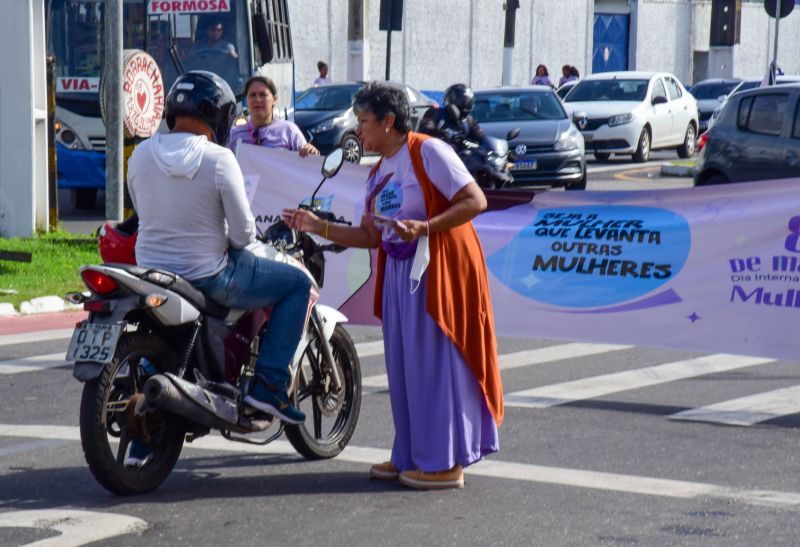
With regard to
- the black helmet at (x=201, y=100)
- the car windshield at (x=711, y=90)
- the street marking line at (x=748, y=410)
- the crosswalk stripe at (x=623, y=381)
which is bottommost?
the crosswalk stripe at (x=623, y=381)

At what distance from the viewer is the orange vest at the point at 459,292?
6445mm

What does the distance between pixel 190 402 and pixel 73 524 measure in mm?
654

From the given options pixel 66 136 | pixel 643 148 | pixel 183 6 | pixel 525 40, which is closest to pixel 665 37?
pixel 525 40

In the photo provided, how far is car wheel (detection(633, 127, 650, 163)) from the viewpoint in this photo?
1145 inches

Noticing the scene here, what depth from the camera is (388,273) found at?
21.7 feet

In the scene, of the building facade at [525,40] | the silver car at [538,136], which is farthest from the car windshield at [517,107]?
the building facade at [525,40]

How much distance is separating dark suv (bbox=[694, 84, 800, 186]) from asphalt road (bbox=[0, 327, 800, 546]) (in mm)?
7555

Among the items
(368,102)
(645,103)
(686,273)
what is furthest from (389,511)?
(645,103)

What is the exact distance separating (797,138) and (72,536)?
12.0 metres

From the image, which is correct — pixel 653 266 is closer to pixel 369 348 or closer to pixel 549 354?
pixel 549 354

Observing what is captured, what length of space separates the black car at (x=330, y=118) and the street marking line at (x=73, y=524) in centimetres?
1804

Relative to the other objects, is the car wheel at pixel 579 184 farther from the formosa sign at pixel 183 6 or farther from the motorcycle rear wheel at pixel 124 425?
the motorcycle rear wheel at pixel 124 425

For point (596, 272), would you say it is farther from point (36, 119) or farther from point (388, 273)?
point (36, 119)

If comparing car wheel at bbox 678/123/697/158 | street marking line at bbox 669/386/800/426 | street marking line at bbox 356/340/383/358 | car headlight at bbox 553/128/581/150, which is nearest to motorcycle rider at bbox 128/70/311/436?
street marking line at bbox 669/386/800/426
